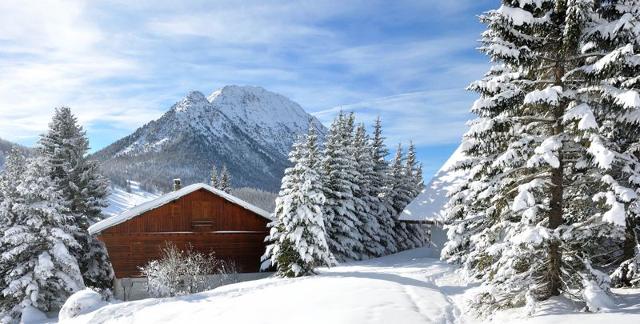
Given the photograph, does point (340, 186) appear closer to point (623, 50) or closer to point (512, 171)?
point (512, 171)

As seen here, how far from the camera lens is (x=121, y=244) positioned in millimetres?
27219

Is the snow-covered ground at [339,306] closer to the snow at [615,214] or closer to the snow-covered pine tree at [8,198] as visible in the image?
the snow at [615,214]

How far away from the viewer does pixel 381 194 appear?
118 feet

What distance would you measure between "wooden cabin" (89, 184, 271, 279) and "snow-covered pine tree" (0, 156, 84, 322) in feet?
7.90

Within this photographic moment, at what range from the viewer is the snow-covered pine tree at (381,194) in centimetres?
3612

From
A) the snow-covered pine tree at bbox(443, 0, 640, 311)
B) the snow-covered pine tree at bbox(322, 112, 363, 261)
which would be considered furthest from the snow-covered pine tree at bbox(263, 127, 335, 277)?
the snow-covered pine tree at bbox(443, 0, 640, 311)

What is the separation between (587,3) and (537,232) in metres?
5.17

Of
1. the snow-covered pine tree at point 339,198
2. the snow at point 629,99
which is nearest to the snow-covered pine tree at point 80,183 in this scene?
the snow-covered pine tree at point 339,198

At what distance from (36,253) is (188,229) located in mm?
8038

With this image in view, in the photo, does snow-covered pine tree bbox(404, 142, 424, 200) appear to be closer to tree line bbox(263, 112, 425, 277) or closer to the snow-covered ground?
tree line bbox(263, 112, 425, 277)

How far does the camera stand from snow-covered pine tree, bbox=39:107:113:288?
94.5ft

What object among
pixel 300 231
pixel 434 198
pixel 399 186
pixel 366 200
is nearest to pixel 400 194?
pixel 399 186

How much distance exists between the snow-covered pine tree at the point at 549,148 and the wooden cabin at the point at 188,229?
19355 mm

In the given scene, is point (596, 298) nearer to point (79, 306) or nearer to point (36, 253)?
point (79, 306)
